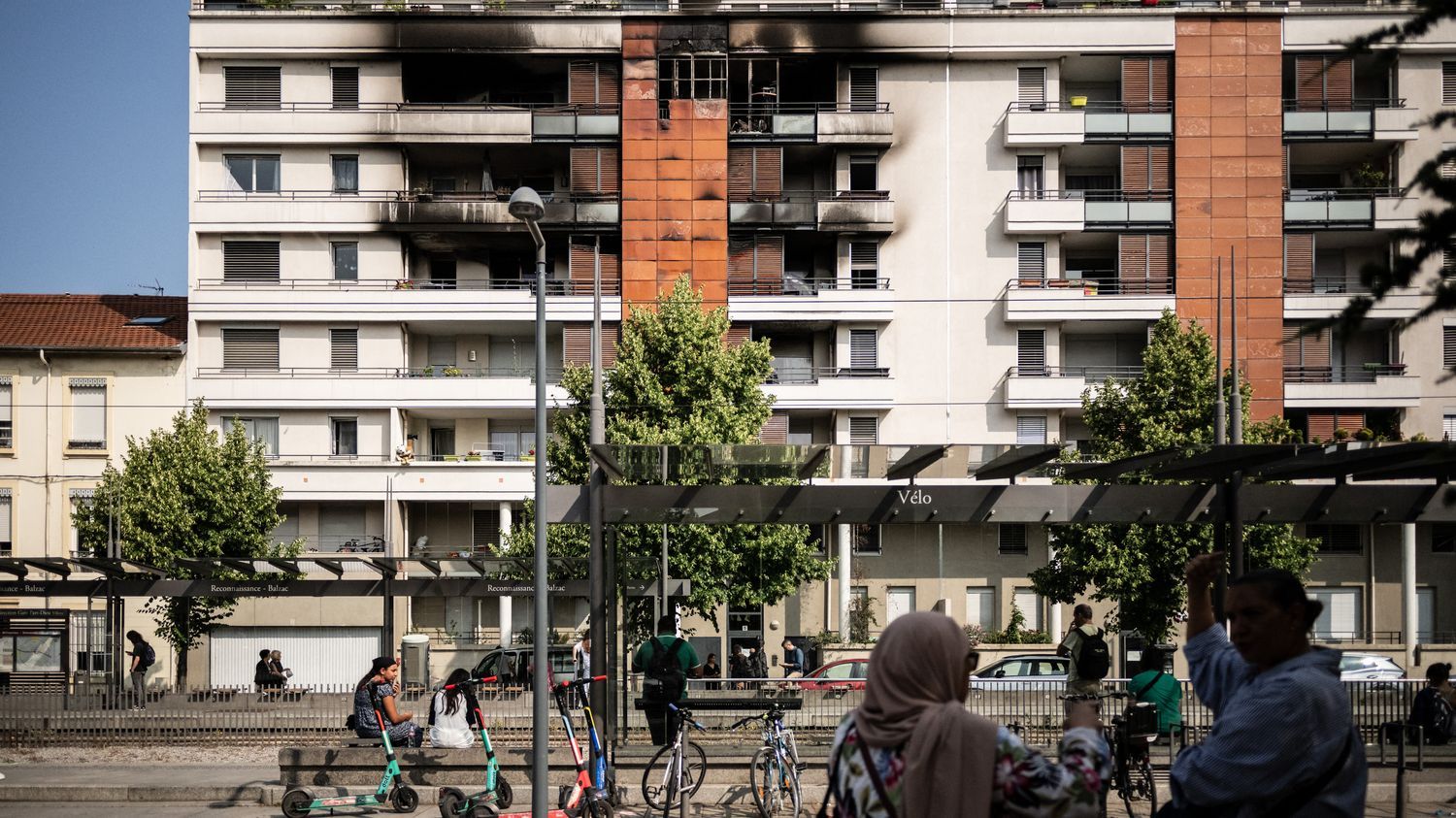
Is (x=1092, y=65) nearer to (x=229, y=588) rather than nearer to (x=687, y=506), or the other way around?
(x=229, y=588)

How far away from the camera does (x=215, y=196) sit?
156 ft

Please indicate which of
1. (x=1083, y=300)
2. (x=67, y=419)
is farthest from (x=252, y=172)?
(x=1083, y=300)

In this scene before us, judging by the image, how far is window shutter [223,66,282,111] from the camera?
48188 mm

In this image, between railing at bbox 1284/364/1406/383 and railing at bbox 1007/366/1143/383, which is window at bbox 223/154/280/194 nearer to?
railing at bbox 1007/366/1143/383

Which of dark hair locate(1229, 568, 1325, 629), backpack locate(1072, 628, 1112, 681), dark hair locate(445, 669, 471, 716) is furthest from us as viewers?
dark hair locate(445, 669, 471, 716)

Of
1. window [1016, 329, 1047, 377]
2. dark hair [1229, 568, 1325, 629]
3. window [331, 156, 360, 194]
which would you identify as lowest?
dark hair [1229, 568, 1325, 629]

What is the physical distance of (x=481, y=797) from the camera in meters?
14.0

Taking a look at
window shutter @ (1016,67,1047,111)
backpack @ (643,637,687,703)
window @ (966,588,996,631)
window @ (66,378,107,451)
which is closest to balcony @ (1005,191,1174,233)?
window shutter @ (1016,67,1047,111)

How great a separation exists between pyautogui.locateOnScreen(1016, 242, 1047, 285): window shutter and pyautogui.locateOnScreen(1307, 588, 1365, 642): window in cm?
1338

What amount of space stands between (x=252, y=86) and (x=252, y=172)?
2937mm

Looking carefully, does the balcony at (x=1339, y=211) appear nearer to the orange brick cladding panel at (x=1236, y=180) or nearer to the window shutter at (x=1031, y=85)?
the orange brick cladding panel at (x=1236, y=180)

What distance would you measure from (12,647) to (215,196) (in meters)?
20.5

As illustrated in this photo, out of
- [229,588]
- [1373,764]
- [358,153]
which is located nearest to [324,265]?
[358,153]

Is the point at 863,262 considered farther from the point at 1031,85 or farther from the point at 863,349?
the point at 1031,85
